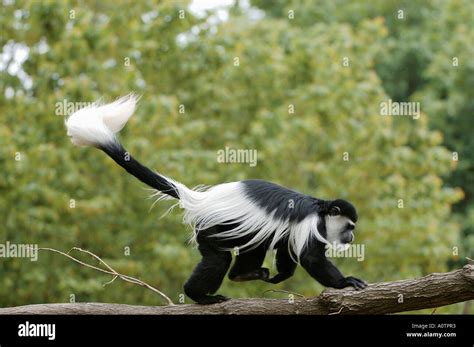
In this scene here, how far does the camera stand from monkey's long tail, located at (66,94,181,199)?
3.68 metres

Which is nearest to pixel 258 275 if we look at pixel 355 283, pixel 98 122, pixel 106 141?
pixel 355 283

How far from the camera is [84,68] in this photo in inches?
297

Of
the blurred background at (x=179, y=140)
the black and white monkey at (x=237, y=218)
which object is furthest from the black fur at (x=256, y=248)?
the blurred background at (x=179, y=140)

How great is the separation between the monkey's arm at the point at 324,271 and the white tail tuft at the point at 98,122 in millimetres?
1222

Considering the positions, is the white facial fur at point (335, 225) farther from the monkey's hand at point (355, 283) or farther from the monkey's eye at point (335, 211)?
the monkey's hand at point (355, 283)

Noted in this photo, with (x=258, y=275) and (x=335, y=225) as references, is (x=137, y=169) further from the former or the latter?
(x=335, y=225)

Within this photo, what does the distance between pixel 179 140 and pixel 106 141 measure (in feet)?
13.4

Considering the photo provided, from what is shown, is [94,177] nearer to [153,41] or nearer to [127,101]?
[153,41]

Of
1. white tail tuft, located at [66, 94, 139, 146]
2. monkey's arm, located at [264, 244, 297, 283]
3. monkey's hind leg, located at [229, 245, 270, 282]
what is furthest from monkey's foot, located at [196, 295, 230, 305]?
white tail tuft, located at [66, 94, 139, 146]

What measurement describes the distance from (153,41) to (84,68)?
806mm

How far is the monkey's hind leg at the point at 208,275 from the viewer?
3564 mm

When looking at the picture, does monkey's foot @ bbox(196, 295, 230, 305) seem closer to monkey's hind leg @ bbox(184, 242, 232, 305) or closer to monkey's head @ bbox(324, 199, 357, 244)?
monkey's hind leg @ bbox(184, 242, 232, 305)

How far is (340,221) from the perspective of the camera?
3656mm
